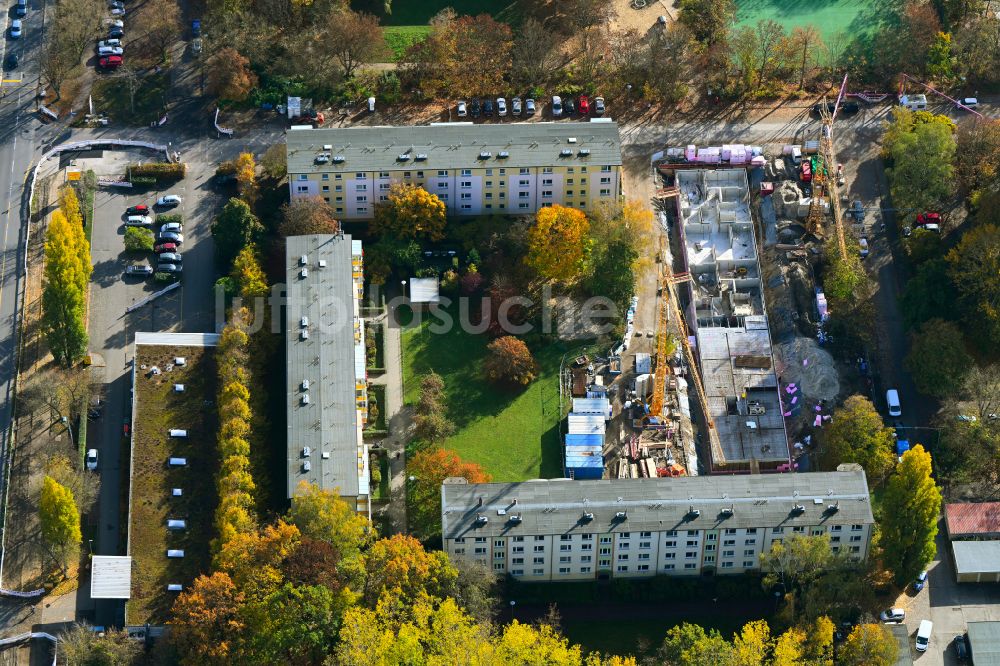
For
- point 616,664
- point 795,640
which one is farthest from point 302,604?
point 795,640

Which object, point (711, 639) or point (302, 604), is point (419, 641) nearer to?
point (302, 604)

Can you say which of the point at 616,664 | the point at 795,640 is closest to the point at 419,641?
the point at 616,664

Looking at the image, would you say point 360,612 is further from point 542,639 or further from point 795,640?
point 795,640

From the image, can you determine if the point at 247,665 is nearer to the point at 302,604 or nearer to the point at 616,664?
the point at 302,604

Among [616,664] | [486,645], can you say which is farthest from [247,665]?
[616,664]

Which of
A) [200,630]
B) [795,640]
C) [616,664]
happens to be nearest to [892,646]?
[795,640]

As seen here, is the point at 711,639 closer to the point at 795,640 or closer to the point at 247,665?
the point at 795,640
